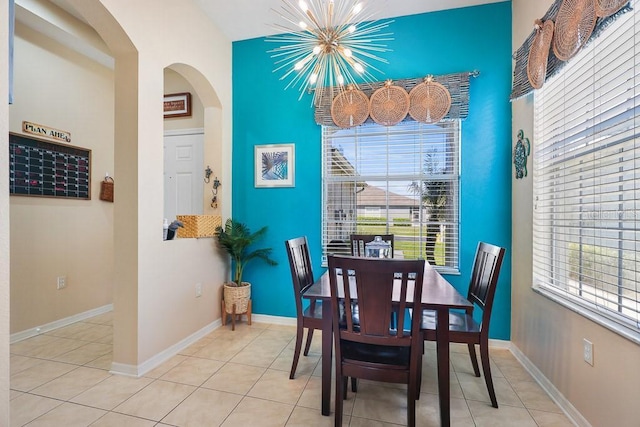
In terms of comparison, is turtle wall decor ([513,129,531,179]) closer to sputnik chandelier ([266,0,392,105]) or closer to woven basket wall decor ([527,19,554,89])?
woven basket wall decor ([527,19,554,89])

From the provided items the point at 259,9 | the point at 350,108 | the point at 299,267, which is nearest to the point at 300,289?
the point at 299,267

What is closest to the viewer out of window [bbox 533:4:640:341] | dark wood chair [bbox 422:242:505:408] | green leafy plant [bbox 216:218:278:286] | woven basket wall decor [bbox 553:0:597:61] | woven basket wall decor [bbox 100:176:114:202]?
window [bbox 533:4:640:341]

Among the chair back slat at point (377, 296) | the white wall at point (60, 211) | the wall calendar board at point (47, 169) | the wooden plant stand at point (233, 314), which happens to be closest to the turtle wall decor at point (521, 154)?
the chair back slat at point (377, 296)

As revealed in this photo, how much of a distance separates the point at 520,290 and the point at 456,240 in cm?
65

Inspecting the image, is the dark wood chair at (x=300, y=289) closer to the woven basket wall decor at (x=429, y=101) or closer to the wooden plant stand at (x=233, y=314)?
the wooden plant stand at (x=233, y=314)

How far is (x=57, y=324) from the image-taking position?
119 inches

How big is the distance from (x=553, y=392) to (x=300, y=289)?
Answer: 5.84 feet

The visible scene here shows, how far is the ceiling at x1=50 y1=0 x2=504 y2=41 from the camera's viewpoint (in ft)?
9.02

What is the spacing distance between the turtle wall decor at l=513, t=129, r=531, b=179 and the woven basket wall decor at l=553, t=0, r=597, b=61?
799 millimetres

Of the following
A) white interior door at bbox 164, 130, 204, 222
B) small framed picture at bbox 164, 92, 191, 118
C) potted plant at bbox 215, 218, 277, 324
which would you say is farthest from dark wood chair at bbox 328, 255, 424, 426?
small framed picture at bbox 164, 92, 191, 118

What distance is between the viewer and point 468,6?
2.79m

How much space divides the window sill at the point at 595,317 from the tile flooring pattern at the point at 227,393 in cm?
65

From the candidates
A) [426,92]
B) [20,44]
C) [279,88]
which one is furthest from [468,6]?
[20,44]

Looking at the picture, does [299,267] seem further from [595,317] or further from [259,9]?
[259,9]
